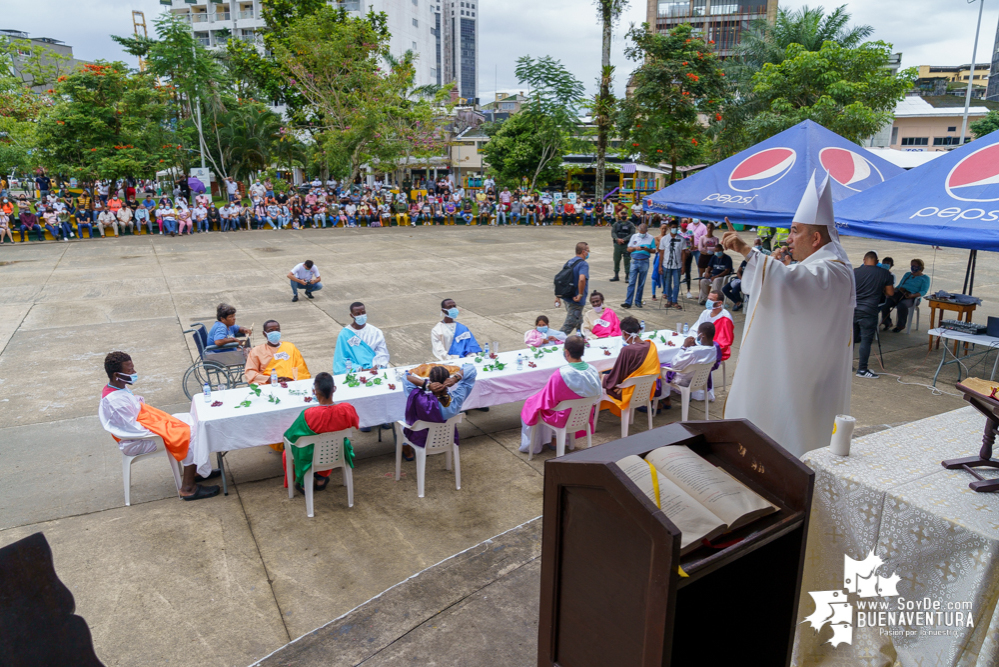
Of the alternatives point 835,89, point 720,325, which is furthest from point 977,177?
point 835,89

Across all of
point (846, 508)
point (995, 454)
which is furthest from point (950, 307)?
point (846, 508)

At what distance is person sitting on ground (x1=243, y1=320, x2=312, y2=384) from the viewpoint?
658 cm

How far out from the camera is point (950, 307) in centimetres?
940

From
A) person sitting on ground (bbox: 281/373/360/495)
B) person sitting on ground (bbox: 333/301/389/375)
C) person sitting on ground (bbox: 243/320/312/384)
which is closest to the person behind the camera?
person sitting on ground (bbox: 281/373/360/495)

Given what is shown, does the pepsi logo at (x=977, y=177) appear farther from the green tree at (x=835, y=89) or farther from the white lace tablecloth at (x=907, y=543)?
the green tree at (x=835, y=89)

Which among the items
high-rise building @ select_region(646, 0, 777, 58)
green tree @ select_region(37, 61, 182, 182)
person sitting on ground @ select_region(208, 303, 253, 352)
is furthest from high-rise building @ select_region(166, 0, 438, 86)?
person sitting on ground @ select_region(208, 303, 253, 352)

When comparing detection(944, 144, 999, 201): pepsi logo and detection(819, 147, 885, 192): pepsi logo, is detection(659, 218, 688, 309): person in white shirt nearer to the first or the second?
detection(819, 147, 885, 192): pepsi logo

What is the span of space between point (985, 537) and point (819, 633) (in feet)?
2.80

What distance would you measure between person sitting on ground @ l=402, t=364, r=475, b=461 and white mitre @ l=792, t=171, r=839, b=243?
3.12 metres

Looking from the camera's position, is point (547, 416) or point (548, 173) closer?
point (547, 416)

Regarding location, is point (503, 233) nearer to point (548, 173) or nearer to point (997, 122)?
point (548, 173)

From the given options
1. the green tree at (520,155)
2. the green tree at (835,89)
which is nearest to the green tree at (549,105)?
the green tree at (520,155)

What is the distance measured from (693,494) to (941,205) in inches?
287

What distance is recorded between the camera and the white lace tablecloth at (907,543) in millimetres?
2152
